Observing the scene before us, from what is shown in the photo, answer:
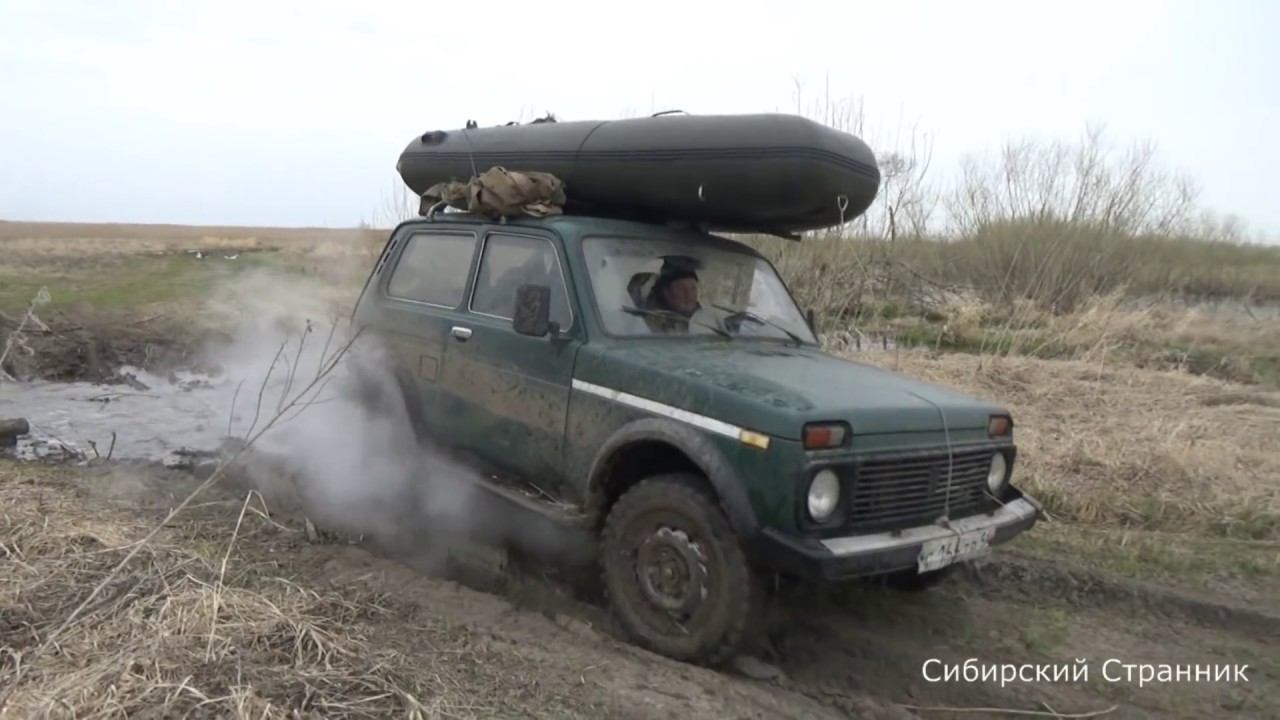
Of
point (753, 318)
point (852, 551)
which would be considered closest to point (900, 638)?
point (852, 551)

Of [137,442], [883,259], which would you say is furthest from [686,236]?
[883,259]

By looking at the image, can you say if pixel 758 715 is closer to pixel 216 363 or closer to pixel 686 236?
pixel 686 236

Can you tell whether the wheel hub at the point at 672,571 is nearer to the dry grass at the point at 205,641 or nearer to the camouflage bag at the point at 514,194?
the dry grass at the point at 205,641

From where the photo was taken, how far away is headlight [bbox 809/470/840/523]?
3604 mm

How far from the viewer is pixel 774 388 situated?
150 inches

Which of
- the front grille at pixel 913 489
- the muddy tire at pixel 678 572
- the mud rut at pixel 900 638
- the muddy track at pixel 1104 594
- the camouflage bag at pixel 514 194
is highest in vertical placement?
the camouflage bag at pixel 514 194

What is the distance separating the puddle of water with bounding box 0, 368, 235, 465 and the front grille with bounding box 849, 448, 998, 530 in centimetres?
534

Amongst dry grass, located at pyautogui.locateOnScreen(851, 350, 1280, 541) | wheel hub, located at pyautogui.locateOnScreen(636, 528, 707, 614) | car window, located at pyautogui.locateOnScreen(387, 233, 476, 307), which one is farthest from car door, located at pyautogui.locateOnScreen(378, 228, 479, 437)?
dry grass, located at pyautogui.locateOnScreen(851, 350, 1280, 541)

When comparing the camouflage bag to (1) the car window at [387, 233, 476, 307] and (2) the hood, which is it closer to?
(1) the car window at [387, 233, 476, 307]

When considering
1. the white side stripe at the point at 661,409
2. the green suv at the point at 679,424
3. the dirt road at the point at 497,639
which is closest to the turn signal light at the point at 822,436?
the green suv at the point at 679,424

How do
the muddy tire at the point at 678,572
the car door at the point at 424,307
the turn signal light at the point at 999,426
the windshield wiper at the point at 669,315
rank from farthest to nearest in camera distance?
the car door at the point at 424,307 → the windshield wiper at the point at 669,315 → the turn signal light at the point at 999,426 → the muddy tire at the point at 678,572

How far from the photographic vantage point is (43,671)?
10.2ft

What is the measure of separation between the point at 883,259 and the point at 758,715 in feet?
29.8

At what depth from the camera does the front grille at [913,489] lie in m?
3.72
